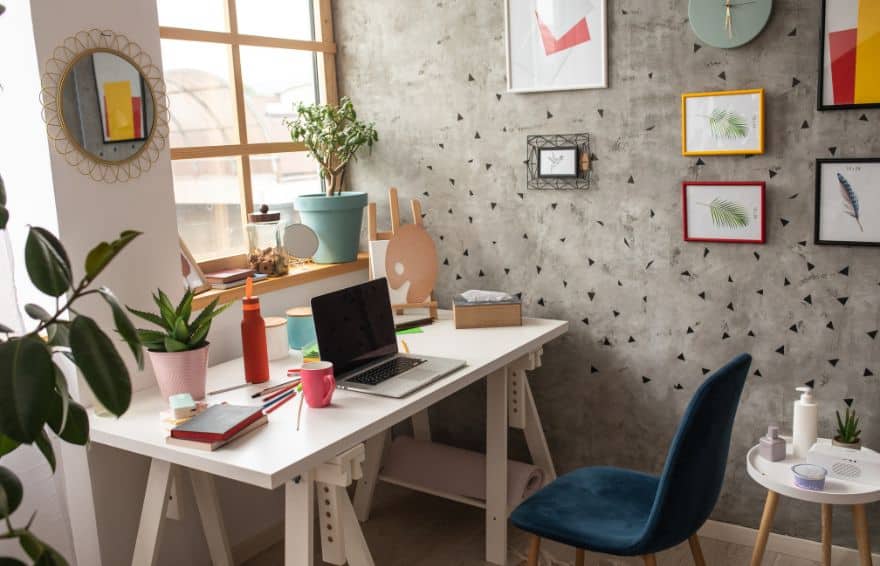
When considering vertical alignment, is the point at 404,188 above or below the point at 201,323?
above

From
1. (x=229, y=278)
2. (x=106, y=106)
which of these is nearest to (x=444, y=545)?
(x=229, y=278)

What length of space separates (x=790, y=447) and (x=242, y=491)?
1.71m

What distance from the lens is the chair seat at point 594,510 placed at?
6.50ft

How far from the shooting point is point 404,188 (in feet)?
10.5

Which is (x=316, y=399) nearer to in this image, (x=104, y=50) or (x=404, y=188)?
(x=104, y=50)

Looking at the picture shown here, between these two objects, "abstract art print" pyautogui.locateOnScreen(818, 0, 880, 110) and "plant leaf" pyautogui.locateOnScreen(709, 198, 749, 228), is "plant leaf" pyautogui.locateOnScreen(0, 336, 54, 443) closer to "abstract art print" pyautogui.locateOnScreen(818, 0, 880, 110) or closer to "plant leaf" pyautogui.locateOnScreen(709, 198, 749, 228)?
"plant leaf" pyautogui.locateOnScreen(709, 198, 749, 228)

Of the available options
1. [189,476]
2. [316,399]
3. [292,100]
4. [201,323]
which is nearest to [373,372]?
[316,399]

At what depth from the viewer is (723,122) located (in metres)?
2.52

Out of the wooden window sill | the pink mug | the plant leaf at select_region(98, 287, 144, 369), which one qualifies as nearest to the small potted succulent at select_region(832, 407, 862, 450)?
the pink mug

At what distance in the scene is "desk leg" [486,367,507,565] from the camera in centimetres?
270

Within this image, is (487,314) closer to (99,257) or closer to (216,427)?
(216,427)

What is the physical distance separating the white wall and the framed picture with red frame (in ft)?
5.13

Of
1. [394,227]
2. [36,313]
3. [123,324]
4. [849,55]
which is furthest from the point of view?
[394,227]

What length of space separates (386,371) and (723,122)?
1.25 m
